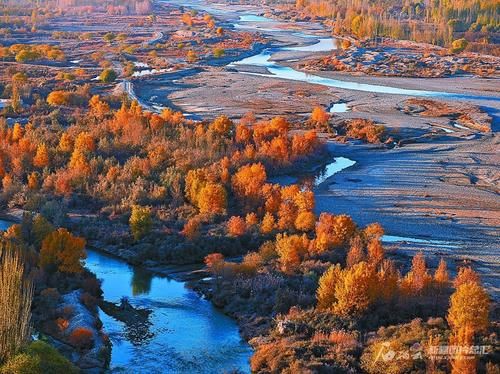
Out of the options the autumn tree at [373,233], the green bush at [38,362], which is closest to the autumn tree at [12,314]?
the green bush at [38,362]

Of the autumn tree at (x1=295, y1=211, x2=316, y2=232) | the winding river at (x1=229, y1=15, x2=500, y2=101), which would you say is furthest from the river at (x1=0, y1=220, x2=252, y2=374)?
the winding river at (x1=229, y1=15, x2=500, y2=101)

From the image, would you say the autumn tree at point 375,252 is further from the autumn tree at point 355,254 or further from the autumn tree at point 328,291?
the autumn tree at point 328,291

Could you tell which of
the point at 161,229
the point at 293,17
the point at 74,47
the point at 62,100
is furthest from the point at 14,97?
the point at 293,17

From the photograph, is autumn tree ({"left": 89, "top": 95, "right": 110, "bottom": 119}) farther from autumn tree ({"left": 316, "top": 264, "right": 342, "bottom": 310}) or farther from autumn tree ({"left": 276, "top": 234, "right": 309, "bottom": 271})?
autumn tree ({"left": 316, "top": 264, "right": 342, "bottom": 310})

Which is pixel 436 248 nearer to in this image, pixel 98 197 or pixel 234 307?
pixel 234 307

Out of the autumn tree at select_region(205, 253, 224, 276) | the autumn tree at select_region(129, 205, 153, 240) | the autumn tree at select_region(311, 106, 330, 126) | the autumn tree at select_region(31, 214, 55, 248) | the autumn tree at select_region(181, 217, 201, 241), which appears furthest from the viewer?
the autumn tree at select_region(311, 106, 330, 126)
